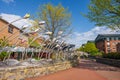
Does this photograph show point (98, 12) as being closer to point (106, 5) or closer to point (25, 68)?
point (106, 5)

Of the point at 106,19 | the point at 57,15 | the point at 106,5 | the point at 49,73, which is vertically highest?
the point at 57,15

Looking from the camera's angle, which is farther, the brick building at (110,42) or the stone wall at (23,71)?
the brick building at (110,42)

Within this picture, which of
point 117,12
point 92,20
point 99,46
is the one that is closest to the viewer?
point 117,12

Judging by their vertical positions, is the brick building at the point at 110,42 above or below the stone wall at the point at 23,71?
above

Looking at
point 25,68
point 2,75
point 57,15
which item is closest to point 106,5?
point 25,68

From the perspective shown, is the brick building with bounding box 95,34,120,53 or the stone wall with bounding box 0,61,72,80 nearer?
the stone wall with bounding box 0,61,72,80

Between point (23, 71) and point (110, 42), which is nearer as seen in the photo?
point (23, 71)

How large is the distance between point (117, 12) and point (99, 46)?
65042 mm

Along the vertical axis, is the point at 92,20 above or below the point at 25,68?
above

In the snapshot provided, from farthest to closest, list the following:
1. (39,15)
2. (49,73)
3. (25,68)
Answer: (39,15)
(49,73)
(25,68)

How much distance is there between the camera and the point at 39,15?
31.9 meters

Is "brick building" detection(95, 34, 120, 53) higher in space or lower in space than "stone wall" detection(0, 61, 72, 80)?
higher

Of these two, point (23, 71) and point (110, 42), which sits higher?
point (110, 42)

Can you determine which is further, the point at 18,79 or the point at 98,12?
the point at 98,12
